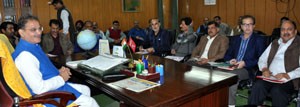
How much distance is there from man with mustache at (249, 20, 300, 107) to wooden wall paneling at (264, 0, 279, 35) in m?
3.73

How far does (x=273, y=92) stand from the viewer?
248cm

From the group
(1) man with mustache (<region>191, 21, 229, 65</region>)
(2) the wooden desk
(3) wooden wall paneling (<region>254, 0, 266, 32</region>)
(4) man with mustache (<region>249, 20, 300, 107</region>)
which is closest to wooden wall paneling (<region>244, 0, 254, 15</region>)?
(3) wooden wall paneling (<region>254, 0, 266, 32</region>)

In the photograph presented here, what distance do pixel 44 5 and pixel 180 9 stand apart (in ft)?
13.6

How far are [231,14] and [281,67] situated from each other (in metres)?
4.54

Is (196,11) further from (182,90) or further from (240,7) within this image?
(182,90)

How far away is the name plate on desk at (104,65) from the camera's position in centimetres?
204

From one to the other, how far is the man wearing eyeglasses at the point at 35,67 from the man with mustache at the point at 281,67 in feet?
5.34

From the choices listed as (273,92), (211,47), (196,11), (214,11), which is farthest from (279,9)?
(273,92)

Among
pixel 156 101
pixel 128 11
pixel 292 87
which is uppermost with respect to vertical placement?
pixel 128 11

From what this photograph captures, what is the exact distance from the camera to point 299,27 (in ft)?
19.0

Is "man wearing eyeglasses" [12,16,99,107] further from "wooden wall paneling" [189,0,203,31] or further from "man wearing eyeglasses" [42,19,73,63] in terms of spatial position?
"wooden wall paneling" [189,0,203,31]

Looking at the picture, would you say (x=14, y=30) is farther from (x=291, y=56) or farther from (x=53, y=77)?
(x=291, y=56)

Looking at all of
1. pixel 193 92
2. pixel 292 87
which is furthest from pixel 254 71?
pixel 193 92

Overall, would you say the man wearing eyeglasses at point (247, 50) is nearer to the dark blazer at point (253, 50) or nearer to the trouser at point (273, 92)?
the dark blazer at point (253, 50)
